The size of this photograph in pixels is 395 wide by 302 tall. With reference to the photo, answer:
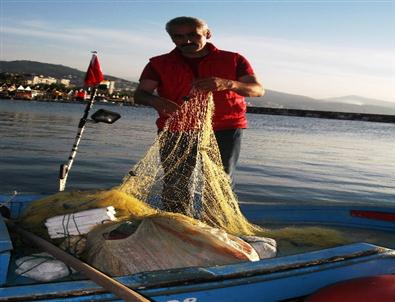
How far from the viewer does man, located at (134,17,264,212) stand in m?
5.12

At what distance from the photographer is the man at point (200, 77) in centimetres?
512

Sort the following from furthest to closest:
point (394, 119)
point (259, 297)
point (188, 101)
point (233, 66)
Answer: point (394, 119), point (233, 66), point (188, 101), point (259, 297)

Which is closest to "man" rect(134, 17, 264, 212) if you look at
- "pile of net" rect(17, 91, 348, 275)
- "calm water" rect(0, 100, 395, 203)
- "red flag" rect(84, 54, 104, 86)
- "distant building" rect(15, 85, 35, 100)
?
"pile of net" rect(17, 91, 348, 275)

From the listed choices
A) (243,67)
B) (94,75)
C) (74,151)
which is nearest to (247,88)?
(243,67)

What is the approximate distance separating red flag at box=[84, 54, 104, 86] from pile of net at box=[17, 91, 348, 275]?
1.18 metres

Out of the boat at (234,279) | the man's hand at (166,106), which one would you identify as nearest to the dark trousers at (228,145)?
the man's hand at (166,106)

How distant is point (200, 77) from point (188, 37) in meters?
0.45

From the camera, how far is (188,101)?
5.02 m

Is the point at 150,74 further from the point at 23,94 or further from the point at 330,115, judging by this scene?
the point at 330,115

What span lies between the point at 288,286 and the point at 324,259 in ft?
1.21

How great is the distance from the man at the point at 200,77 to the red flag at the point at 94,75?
2.17 feet

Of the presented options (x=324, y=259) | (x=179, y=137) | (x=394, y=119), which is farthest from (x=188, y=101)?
(x=394, y=119)

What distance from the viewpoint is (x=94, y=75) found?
587 cm

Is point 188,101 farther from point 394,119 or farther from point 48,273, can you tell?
point 394,119
